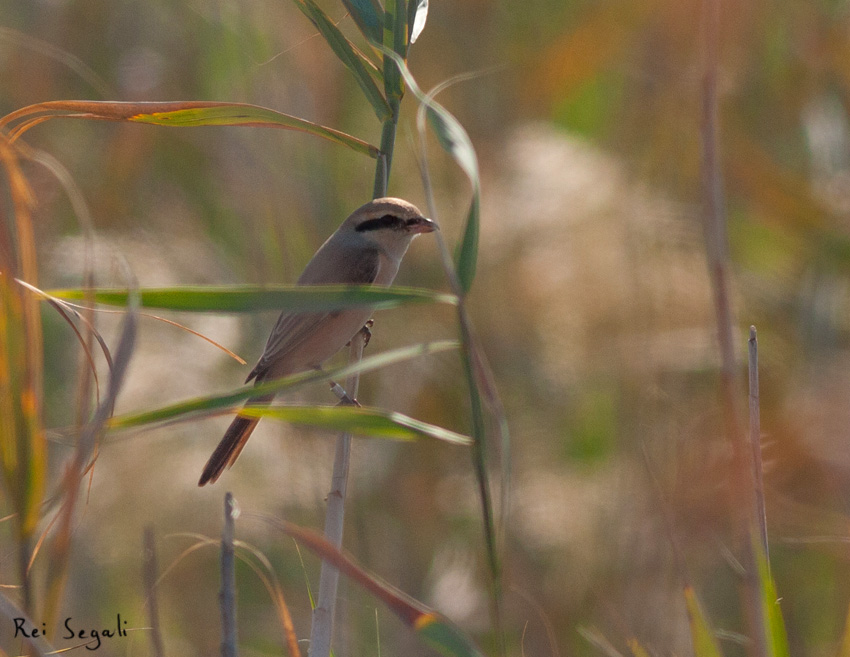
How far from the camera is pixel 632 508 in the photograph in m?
2.33

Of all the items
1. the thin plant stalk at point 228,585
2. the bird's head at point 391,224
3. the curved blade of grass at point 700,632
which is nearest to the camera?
the thin plant stalk at point 228,585

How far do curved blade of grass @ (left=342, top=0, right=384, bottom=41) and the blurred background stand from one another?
1.18 metres

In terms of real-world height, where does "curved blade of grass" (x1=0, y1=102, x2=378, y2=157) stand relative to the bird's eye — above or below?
above

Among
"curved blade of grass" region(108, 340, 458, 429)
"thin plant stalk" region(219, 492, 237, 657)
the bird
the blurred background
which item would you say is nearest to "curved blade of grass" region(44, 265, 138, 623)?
"curved blade of grass" region(108, 340, 458, 429)

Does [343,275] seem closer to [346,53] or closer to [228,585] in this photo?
[346,53]

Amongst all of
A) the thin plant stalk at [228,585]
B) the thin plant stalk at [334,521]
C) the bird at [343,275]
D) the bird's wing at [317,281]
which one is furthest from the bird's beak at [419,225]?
the thin plant stalk at [228,585]

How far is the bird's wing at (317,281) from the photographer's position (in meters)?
2.08

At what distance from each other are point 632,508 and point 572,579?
→ 17.5 inches

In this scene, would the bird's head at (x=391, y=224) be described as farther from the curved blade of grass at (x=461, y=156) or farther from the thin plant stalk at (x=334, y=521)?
the curved blade of grass at (x=461, y=156)

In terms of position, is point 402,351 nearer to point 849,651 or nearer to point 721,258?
point 721,258

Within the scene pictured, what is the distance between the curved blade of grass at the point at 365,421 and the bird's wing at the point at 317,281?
116 centimetres

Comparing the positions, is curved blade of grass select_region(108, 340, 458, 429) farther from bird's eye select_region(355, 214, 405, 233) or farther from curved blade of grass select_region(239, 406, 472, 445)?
bird's eye select_region(355, 214, 405, 233)

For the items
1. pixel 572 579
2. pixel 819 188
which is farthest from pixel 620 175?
pixel 572 579

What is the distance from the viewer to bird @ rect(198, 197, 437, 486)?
2.05 m
